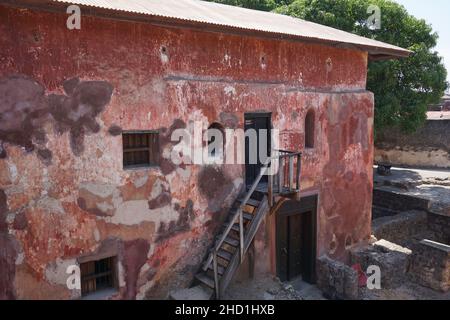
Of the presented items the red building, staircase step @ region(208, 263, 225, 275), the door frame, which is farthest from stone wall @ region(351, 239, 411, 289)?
staircase step @ region(208, 263, 225, 275)

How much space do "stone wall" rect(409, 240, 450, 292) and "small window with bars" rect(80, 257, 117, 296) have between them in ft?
32.0

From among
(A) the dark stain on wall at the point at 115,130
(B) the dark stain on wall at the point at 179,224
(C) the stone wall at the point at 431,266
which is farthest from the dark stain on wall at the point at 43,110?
(C) the stone wall at the point at 431,266

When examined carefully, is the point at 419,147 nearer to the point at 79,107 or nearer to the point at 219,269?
the point at 219,269

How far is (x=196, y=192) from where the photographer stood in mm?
8930

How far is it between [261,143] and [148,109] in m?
3.32

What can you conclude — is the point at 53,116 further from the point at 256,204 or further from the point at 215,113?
the point at 256,204

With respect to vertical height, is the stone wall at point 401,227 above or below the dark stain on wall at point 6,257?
below

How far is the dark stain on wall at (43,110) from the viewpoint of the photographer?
663 cm

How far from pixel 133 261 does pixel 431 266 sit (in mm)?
9524

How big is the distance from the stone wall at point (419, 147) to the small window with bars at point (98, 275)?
22205 mm

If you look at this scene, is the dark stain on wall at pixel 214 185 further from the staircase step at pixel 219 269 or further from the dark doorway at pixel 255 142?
the staircase step at pixel 219 269

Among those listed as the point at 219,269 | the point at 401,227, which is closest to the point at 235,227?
the point at 219,269

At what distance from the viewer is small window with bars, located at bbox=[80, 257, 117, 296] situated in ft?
25.7

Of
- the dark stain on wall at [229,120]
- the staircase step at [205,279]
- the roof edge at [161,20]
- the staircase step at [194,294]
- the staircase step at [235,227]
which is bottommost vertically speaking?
the staircase step at [194,294]
